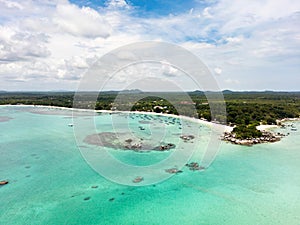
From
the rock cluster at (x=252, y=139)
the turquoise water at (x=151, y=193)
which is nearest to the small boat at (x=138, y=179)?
the turquoise water at (x=151, y=193)

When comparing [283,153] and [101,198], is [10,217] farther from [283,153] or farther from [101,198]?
[283,153]

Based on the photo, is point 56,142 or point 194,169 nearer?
point 194,169

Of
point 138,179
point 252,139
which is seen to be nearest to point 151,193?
point 138,179

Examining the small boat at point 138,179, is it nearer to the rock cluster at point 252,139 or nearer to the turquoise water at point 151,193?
the turquoise water at point 151,193

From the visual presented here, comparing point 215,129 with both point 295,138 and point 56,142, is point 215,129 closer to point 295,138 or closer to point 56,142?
point 295,138

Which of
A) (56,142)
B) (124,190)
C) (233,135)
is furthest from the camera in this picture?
(233,135)

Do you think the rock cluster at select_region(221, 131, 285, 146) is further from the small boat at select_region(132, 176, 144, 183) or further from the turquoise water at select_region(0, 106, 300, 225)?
the small boat at select_region(132, 176, 144, 183)

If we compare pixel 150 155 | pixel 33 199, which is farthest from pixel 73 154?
pixel 33 199

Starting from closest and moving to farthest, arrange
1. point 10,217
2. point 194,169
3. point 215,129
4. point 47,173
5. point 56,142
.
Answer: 1. point 10,217
2. point 47,173
3. point 194,169
4. point 56,142
5. point 215,129

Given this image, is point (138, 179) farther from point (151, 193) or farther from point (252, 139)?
point (252, 139)
